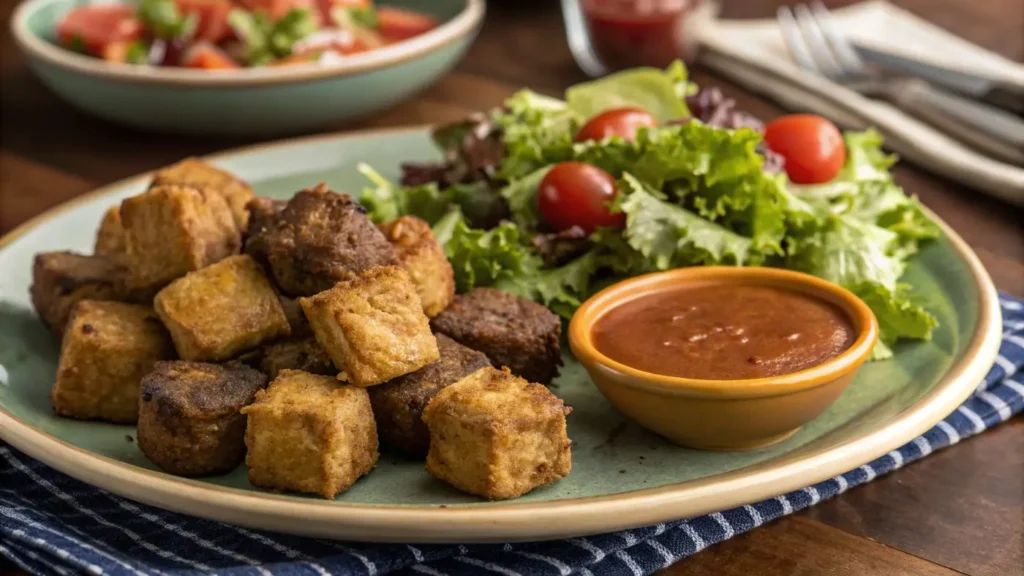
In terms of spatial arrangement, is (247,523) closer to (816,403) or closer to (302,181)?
(816,403)

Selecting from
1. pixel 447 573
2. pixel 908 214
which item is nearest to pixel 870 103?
pixel 908 214

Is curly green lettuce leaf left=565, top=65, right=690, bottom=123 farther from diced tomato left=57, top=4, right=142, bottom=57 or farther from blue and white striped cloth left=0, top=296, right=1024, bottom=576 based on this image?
diced tomato left=57, top=4, right=142, bottom=57

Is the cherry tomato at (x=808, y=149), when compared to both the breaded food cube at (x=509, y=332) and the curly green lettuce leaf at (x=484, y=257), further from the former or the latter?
the breaded food cube at (x=509, y=332)

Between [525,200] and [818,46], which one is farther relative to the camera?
[818,46]

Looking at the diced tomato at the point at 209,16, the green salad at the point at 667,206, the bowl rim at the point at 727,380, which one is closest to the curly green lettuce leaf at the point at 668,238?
the green salad at the point at 667,206

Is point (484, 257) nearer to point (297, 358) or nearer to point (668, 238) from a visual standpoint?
point (668, 238)

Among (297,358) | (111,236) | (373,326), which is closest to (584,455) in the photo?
(373,326)
